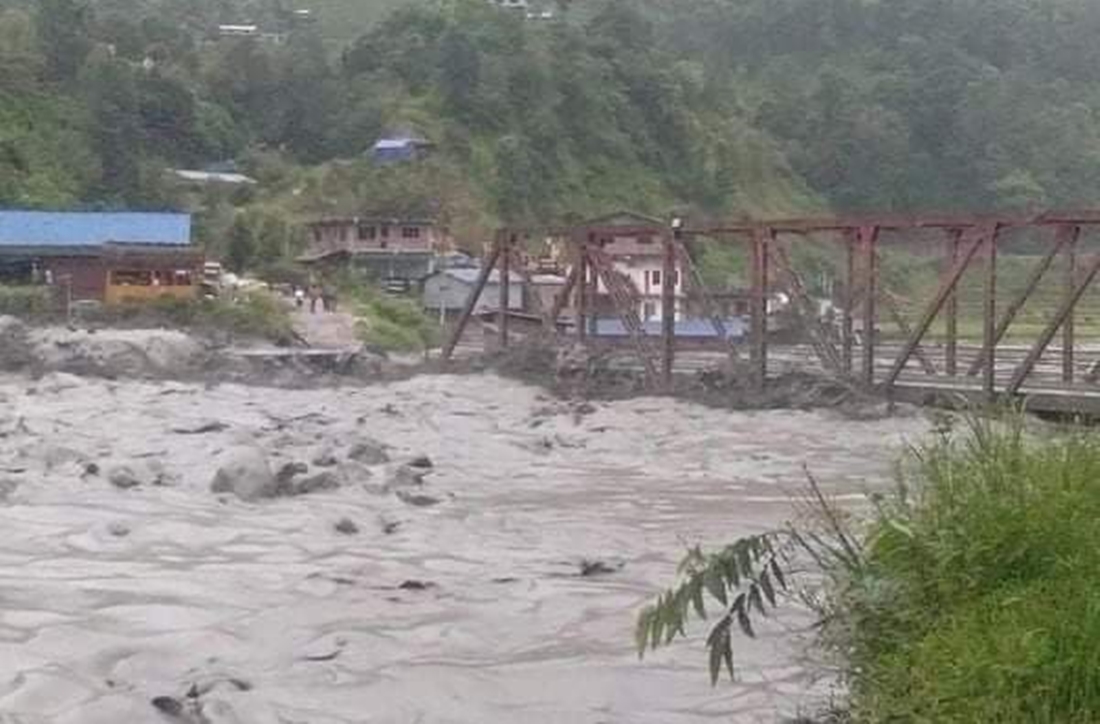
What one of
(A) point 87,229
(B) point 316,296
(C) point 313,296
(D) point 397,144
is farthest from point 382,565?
(D) point 397,144

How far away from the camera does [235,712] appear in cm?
891

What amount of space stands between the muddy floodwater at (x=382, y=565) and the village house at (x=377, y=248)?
31.3m

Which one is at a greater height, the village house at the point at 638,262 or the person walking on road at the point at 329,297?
the village house at the point at 638,262

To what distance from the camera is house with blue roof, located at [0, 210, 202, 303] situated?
160ft

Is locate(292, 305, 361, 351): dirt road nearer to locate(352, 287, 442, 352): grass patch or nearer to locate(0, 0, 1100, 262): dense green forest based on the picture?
locate(352, 287, 442, 352): grass patch

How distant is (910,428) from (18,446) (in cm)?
1277

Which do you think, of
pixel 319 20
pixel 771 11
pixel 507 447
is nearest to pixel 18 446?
pixel 507 447

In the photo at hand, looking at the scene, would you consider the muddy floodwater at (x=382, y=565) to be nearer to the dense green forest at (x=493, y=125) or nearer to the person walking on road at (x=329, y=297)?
the person walking on road at (x=329, y=297)

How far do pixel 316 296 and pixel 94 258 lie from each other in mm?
6974

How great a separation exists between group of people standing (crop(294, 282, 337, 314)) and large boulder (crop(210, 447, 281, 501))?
3299 cm

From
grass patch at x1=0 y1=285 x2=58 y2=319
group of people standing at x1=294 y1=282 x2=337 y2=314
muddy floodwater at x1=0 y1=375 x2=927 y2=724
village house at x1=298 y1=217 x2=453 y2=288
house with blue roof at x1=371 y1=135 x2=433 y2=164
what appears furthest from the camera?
house with blue roof at x1=371 y1=135 x2=433 y2=164

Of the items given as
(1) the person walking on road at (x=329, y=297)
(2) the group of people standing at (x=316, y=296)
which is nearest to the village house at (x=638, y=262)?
(1) the person walking on road at (x=329, y=297)

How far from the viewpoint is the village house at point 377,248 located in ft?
190

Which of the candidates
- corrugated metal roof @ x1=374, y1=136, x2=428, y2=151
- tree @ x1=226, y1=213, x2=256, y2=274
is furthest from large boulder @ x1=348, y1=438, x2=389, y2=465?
corrugated metal roof @ x1=374, y1=136, x2=428, y2=151
